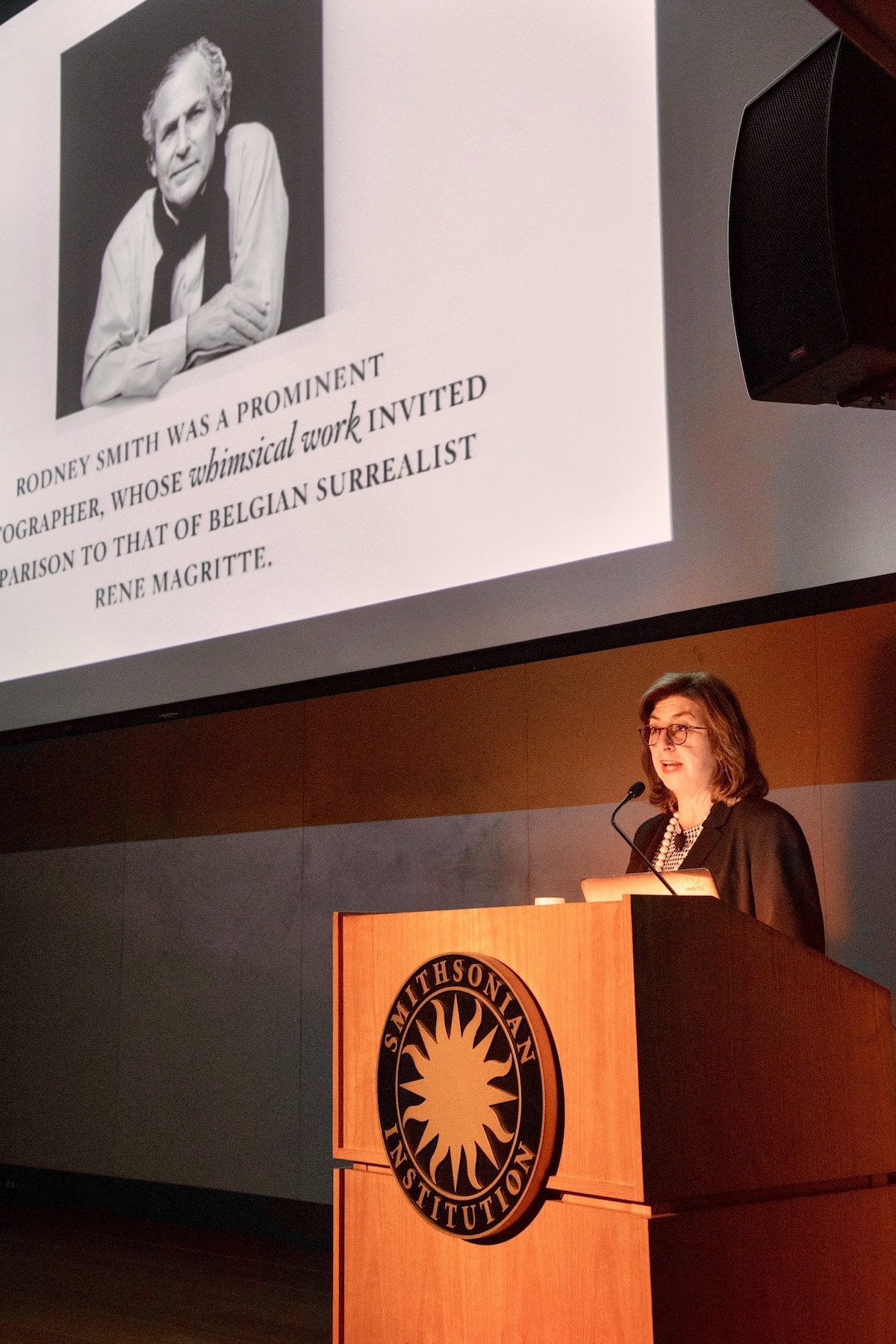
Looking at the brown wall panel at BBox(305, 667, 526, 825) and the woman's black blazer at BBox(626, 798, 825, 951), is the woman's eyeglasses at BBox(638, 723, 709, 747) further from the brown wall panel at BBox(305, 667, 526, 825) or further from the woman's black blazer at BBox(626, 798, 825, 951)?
the brown wall panel at BBox(305, 667, 526, 825)

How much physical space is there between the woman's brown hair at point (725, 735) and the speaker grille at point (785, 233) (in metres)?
0.70

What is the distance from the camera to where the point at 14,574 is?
3.76m

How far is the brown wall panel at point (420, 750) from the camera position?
355 centimetres

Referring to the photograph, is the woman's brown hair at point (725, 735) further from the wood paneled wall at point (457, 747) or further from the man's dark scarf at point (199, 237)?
the man's dark scarf at point (199, 237)

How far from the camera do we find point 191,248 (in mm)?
3436

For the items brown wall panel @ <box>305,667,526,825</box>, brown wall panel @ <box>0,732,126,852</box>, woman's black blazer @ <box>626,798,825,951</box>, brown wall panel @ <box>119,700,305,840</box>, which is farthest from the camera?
brown wall panel @ <box>0,732,126,852</box>

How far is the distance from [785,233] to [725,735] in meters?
0.93

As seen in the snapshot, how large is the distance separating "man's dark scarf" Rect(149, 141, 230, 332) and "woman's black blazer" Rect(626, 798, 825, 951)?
1949mm

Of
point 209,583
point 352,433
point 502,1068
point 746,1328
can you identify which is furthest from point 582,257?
point 746,1328

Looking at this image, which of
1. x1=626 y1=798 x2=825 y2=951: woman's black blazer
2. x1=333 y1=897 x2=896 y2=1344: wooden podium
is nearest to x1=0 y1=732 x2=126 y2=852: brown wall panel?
x1=626 y1=798 x2=825 y2=951: woman's black blazer

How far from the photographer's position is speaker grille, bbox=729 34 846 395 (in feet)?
5.46

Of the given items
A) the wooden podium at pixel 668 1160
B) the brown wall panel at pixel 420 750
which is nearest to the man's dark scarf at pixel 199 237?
the brown wall panel at pixel 420 750

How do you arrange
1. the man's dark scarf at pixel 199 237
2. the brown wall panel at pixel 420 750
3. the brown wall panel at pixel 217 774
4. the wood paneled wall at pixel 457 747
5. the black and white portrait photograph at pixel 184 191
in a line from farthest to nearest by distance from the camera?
the brown wall panel at pixel 217 774
the brown wall panel at pixel 420 750
the man's dark scarf at pixel 199 237
the black and white portrait photograph at pixel 184 191
the wood paneled wall at pixel 457 747

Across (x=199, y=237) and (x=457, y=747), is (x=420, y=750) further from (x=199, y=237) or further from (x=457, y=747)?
(x=199, y=237)
